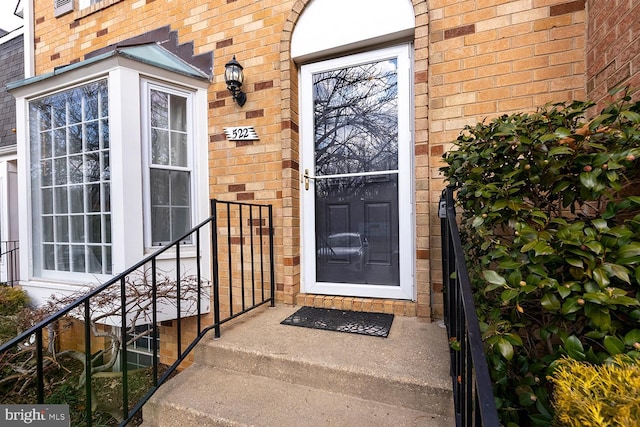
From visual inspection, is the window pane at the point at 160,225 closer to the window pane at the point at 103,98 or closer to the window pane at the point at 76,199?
the window pane at the point at 76,199

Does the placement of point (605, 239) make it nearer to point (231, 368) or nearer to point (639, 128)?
point (639, 128)

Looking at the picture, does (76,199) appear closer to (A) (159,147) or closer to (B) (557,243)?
(A) (159,147)

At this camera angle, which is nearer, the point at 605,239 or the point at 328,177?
the point at 605,239

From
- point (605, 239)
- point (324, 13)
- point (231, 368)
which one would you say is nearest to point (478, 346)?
point (605, 239)

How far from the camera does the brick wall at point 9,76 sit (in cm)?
464

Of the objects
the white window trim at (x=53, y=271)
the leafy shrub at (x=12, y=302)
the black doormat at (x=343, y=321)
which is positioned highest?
the white window trim at (x=53, y=271)

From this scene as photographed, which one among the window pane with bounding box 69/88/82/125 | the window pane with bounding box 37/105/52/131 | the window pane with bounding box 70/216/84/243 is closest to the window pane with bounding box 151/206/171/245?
the window pane with bounding box 70/216/84/243

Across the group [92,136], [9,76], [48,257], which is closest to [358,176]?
[92,136]

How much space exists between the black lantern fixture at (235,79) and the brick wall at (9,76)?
4187 millimetres

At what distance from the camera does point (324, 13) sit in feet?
8.12

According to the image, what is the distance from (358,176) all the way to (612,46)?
1626 mm

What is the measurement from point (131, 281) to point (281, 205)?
1.40 metres

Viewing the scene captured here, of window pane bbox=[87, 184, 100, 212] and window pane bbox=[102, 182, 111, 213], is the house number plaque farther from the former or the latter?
window pane bbox=[87, 184, 100, 212]

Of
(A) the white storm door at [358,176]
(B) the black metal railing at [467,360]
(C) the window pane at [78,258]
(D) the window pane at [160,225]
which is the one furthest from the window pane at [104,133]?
(B) the black metal railing at [467,360]
